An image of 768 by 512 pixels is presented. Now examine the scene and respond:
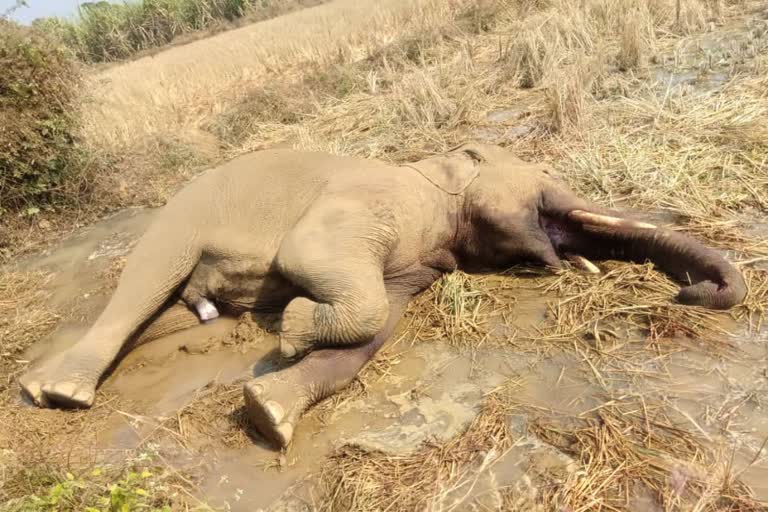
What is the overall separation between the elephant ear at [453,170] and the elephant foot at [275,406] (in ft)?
5.88

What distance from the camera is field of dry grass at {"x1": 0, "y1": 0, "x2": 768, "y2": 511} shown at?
2.74m

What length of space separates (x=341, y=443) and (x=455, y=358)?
93 centimetres

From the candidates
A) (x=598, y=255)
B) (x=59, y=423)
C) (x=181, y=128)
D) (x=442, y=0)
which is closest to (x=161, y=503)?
(x=59, y=423)

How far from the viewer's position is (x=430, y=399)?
3.36m

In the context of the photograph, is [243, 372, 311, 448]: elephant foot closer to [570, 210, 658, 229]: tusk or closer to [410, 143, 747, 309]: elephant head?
[410, 143, 747, 309]: elephant head

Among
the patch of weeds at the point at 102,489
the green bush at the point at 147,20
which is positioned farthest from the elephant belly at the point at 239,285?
the green bush at the point at 147,20

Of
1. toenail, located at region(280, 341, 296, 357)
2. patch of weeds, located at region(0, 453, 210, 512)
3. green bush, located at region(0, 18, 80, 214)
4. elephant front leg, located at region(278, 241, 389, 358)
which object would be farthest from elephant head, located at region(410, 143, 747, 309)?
green bush, located at region(0, 18, 80, 214)

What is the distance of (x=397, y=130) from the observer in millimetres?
7453

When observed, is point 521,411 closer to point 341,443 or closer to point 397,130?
point 341,443

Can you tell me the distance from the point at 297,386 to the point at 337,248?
823 millimetres

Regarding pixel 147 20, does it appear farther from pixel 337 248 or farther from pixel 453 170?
pixel 337 248

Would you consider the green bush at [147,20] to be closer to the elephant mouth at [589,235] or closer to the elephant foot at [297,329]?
the elephant mouth at [589,235]

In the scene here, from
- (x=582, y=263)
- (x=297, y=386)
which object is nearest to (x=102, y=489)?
(x=297, y=386)

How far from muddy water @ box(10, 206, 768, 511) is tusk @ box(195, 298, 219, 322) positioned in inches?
7.9
